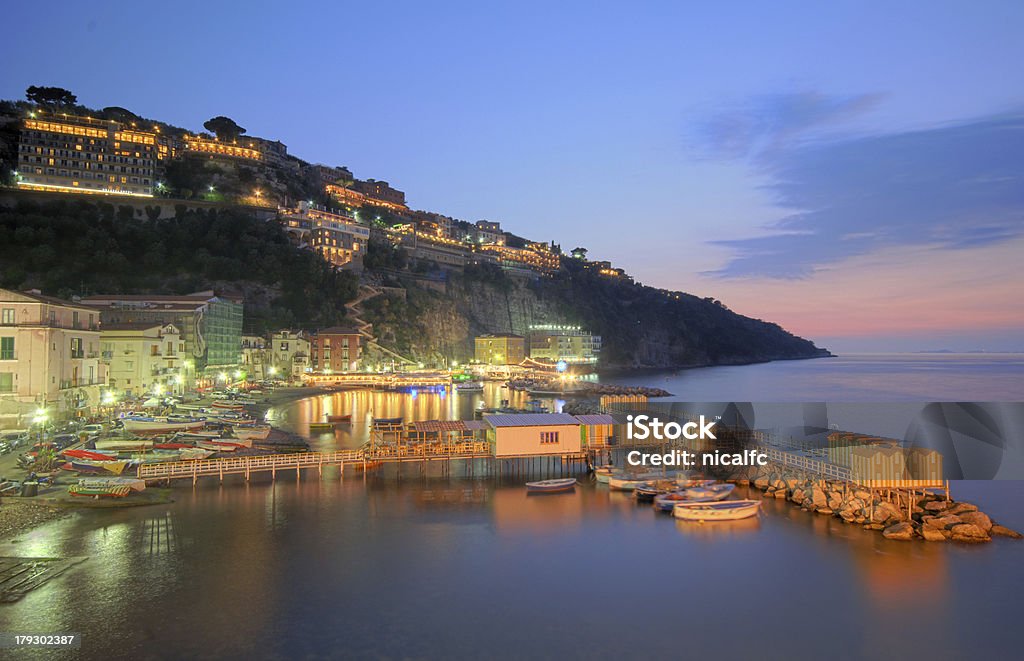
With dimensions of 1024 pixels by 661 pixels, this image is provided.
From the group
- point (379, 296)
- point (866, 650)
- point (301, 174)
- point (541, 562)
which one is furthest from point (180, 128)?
point (866, 650)

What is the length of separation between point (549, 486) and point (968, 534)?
15141 mm

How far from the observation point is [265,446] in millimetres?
33844

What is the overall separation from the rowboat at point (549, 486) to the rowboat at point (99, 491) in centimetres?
1608

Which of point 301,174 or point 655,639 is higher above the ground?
point 301,174

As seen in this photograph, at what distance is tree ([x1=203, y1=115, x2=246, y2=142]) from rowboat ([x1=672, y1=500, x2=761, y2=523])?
120641 mm

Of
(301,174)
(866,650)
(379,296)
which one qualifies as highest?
(301,174)

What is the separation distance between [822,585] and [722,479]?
11.6 metres

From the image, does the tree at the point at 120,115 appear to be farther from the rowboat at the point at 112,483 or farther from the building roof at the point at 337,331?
the rowboat at the point at 112,483

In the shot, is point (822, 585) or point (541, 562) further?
point (541, 562)

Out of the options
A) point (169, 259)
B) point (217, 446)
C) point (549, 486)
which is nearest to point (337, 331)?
point (169, 259)

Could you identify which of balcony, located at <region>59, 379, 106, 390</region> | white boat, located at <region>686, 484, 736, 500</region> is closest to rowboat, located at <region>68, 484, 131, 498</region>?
balcony, located at <region>59, 379, 106, 390</region>

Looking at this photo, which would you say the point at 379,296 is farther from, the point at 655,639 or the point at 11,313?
the point at 655,639

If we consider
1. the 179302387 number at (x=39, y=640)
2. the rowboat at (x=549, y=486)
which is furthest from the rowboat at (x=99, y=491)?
the rowboat at (x=549, y=486)

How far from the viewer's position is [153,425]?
34750 mm
